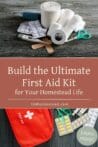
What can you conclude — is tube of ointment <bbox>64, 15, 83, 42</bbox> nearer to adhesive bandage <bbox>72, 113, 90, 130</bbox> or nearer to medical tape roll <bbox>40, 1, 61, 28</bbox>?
medical tape roll <bbox>40, 1, 61, 28</bbox>

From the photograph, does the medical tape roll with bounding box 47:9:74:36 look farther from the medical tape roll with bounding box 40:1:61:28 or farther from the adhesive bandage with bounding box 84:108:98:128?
the adhesive bandage with bounding box 84:108:98:128

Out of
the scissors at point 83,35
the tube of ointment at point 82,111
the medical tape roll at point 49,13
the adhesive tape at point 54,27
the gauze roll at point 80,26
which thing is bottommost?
the tube of ointment at point 82,111

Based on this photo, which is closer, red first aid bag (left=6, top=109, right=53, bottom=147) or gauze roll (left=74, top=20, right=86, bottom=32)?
gauze roll (left=74, top=20, right=86, bottom=32)

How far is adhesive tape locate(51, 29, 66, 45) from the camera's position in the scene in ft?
3.86

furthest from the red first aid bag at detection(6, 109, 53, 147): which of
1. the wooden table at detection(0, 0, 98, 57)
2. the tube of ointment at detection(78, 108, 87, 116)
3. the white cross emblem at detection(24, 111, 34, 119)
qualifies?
the wooden table at detection(0, 0, 98, 57)

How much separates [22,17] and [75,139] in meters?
0.53

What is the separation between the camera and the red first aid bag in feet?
4.91

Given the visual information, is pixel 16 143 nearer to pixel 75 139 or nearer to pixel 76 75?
pixel 75 139

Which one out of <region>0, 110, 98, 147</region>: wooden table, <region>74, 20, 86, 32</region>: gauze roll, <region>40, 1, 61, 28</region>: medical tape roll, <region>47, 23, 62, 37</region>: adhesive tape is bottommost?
<region>0, 110, 98, 147</region>: wooden table

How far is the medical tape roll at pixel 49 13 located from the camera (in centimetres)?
120

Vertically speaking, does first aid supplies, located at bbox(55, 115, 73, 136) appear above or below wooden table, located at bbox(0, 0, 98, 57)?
below

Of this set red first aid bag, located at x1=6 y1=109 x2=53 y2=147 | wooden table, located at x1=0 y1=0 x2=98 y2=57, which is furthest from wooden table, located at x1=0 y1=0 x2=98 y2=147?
red first aid bag, located at x1=6 y1=109 x2=53 y2=147

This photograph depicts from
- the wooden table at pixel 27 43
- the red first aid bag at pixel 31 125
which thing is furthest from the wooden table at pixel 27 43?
the red first aid bag at pixel 31 125

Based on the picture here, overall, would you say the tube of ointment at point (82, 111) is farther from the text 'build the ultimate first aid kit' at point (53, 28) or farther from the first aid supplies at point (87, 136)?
the text 'build the ultimate first aid kit' at point (53, 28)
